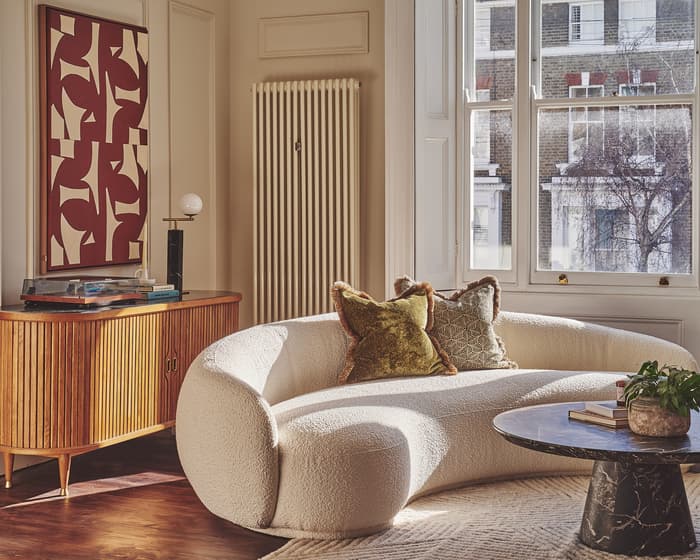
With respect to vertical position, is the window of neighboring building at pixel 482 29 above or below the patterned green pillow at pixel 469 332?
above

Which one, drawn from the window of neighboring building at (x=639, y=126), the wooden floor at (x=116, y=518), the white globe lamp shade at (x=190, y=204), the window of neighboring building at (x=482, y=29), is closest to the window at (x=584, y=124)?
the window of neighboring building at (x=639, y=126)

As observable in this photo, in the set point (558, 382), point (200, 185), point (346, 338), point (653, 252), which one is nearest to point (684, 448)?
point (558, 382)

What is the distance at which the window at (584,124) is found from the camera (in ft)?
18.6

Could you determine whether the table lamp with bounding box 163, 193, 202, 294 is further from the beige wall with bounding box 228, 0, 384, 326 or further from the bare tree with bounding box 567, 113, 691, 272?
the bare tree with bounding box 567, 113, 691, 272

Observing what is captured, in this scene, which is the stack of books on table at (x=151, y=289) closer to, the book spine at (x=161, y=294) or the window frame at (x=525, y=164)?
the book spine at (x=161, y=294)

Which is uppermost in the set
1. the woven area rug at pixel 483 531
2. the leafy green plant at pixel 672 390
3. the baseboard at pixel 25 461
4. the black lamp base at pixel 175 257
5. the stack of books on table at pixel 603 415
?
the black lamp base at pixel 175 257

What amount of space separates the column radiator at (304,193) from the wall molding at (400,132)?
24 centimetres

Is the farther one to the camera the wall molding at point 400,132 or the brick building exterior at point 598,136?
the wall molding at point 400,132

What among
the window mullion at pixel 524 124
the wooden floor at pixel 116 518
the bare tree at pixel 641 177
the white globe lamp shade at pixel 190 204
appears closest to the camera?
the wooden floor at pixel 116 518

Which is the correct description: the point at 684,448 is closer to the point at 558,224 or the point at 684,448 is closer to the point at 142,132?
the point at 558,224

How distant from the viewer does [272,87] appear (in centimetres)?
603

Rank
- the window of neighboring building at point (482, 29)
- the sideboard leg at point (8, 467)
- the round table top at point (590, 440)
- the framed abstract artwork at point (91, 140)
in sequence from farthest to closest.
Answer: the window of neighboring building at point (482, 29) < the framed abstract artwork at point (91, 140) < the sideboard leg at point (8, 467) < the round table top at point (590, 440)

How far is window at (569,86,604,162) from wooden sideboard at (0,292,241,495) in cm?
261

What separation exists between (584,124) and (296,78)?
5.80 feet
